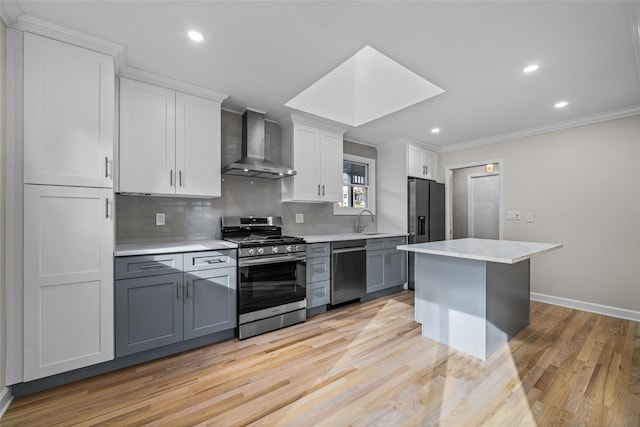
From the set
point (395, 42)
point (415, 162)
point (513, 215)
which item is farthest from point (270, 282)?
point (513, 215)

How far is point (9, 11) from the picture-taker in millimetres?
1650

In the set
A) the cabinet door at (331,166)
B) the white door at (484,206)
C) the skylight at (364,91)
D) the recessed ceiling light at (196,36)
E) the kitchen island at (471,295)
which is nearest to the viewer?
the recessed ceiling light at (196,36)

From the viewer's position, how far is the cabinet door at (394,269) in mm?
4014

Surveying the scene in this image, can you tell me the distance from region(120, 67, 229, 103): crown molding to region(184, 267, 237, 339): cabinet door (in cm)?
175

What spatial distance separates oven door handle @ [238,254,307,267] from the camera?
8.64ft

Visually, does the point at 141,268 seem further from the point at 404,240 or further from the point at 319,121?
the point at 404,240

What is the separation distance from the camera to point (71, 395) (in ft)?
5.96

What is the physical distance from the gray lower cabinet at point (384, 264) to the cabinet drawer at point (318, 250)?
703 mm

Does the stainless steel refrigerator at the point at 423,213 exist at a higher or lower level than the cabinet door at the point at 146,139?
lower

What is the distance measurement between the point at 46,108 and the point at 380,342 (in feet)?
10.4

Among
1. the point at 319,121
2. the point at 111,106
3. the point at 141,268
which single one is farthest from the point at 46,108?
the point at 319,121

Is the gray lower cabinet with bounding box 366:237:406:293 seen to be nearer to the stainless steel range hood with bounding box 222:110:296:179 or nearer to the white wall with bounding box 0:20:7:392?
the stainless steel range hood with bounding box 222:110:296:179

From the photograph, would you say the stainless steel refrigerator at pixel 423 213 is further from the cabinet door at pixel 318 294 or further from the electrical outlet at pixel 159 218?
the electrical outlet at pixel 159 218

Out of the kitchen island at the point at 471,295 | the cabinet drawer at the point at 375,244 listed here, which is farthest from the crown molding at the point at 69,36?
the cabinet drawer at the point at 375,244
